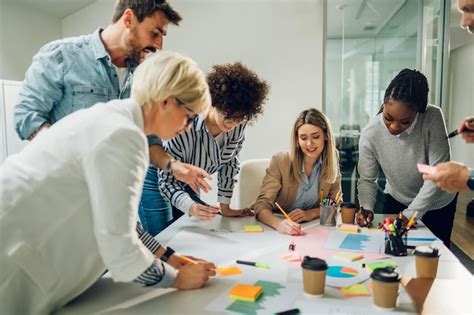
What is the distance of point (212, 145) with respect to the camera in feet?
6.63

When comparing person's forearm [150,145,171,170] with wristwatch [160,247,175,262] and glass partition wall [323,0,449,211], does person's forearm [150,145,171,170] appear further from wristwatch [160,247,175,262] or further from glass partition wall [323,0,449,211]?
glass partition wall [323,0,449,211]

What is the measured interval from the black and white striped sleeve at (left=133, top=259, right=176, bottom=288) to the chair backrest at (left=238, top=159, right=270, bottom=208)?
1.36 m

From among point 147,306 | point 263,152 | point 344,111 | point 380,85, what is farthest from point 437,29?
point 147,306

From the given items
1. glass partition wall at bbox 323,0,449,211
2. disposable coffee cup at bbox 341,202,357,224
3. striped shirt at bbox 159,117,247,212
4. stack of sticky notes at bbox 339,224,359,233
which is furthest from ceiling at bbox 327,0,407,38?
stack of sticky notes at bbox 339,224,359,233

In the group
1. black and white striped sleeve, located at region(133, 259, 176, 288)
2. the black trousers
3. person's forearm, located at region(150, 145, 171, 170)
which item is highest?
person's forearm, located at region(150, 145, 171, 170)

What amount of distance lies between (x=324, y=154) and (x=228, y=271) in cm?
106

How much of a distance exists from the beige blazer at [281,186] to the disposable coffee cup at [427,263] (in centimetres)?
86

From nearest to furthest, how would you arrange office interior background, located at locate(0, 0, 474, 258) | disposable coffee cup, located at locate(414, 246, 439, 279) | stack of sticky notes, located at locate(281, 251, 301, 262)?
disposable coffee cup, located at locate(414, 246, 439, 279), stack of sticky notes, located at locate(281, 251, 301, 262), office interior background, located at locate(0, 0, 474, 258)

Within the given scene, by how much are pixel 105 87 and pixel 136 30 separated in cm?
26

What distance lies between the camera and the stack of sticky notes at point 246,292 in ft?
3.51

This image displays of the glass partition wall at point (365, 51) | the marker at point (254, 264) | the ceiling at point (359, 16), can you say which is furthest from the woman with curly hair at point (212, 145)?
the ceiling at point (359, 16)

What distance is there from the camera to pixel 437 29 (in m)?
3.71

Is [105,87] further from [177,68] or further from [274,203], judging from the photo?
[274,203]

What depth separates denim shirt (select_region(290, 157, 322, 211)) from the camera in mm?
2131
